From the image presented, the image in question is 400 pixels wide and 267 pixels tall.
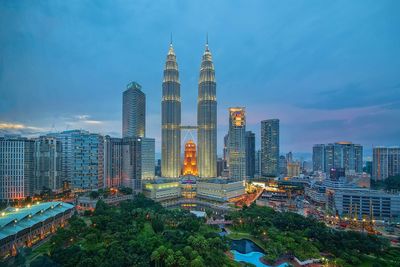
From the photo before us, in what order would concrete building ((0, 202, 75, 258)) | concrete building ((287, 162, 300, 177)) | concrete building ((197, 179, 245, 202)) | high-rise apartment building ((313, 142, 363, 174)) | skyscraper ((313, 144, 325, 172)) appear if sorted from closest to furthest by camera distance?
concrete building ((0, 202, 75, 258)) → concrete building ((197, 179, 245, 202)) → high-rise apartment building ((313, 142, 363, 174)) → skyscraper ((313, 144, 325, 172)) → concrete building ((287, 162, 300, 177))

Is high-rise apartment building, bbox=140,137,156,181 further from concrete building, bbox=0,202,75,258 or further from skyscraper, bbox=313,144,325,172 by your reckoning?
skyscraper, bbox=313,144,325,172

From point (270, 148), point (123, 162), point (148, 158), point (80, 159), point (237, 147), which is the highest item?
point (237, 147)

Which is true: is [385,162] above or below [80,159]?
below

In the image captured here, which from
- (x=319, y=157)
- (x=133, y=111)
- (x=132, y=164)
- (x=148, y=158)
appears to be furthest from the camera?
(x=319, y=157)

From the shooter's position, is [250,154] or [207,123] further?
[250,154]

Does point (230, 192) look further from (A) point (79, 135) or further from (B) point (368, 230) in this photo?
(A) point (79, 135)

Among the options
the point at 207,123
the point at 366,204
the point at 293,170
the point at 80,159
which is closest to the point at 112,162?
the point at 80,159

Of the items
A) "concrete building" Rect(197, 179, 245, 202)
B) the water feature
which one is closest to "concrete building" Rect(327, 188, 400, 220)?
the water feature

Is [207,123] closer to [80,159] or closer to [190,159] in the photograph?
[190,159]
